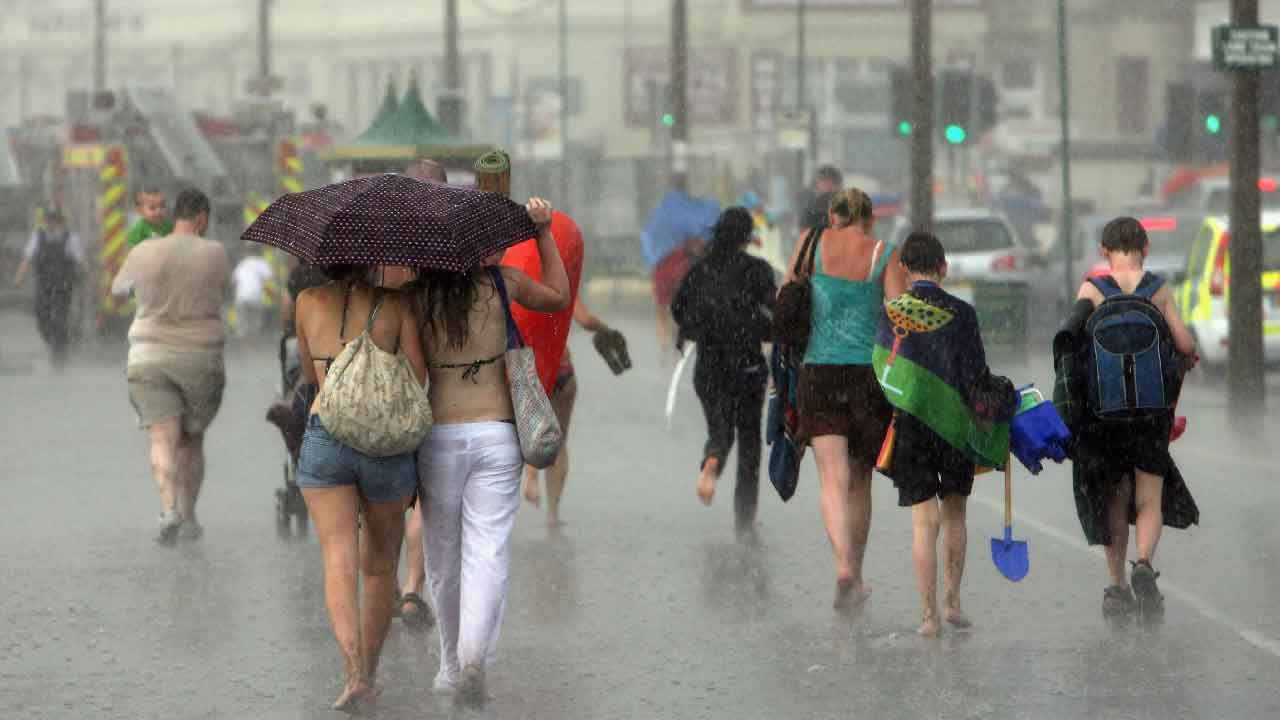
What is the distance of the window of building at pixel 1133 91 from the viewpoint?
9444 cm

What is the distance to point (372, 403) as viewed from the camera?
7426 mm

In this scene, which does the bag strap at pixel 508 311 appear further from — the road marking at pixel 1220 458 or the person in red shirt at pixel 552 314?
the road marking at pixel 1220 458

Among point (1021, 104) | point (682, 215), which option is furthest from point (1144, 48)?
point (682, 215)

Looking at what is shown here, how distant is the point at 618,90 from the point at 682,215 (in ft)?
232

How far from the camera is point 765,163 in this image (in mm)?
53750

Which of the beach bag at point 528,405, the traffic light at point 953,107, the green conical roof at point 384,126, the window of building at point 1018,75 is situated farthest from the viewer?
the window of building at point 1018,75

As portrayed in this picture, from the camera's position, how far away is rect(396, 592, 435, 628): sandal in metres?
9.69

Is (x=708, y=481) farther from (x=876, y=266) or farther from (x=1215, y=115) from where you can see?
(x=1215, y=115)

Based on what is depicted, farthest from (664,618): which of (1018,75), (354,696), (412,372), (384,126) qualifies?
(1018,75)

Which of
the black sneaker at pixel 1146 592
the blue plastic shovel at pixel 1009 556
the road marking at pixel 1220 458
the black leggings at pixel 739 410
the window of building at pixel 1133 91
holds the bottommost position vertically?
the road marking at pixel 1220 458

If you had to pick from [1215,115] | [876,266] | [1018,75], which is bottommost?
[876,266]

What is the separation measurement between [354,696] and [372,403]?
0.94 m

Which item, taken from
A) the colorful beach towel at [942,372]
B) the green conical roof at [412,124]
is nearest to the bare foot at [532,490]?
the colorful beach towel at [942,372]

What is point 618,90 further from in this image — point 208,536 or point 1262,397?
point 208,536
